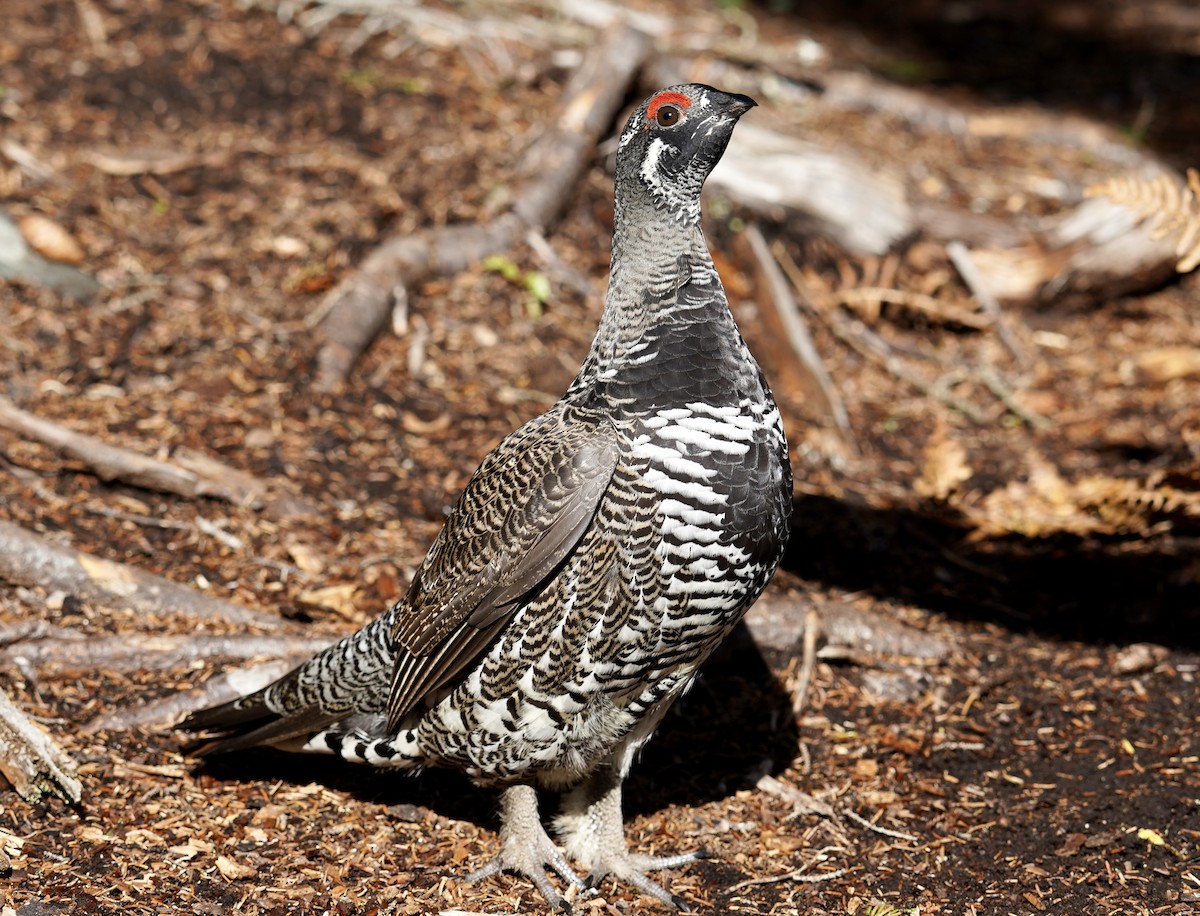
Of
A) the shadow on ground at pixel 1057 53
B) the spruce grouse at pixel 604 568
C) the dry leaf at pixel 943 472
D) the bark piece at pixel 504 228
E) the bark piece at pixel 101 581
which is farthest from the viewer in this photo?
the shadow on ground at pixel 1057 53

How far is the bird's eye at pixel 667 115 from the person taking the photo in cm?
412

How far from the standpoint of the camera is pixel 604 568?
3920 mm

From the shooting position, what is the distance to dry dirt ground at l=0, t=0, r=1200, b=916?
171 inches

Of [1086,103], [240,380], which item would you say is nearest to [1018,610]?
[240,380]

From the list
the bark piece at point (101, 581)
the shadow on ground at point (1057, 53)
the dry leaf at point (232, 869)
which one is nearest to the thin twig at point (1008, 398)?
the shadow on ground at point (1057, 53)

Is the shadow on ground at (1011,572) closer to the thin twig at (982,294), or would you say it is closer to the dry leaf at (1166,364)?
the dry leaf at (1166,364)

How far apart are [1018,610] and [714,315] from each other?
266cm

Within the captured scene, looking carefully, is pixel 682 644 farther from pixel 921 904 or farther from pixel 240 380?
pixel 240 380

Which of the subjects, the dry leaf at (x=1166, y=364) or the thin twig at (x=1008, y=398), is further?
the dry leaf at (x=1166, y=364)

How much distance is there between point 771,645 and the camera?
544 centimetres

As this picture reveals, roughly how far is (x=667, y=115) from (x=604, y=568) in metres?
1.51

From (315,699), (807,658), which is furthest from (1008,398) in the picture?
(315,699)

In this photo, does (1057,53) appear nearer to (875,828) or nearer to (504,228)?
(504,228)

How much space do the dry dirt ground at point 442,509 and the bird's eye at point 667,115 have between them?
Result: 2394mm
